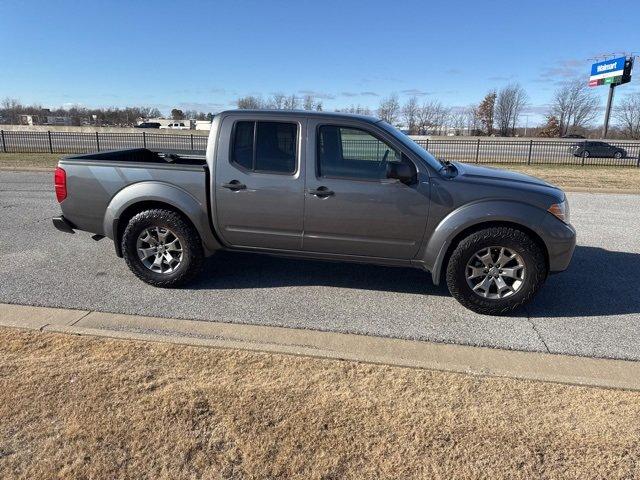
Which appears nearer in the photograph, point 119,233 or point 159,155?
point 119,233

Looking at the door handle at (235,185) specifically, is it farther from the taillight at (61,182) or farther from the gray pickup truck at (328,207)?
the taillight at (61,182)

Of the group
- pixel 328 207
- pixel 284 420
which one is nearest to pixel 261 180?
pixel 328 207

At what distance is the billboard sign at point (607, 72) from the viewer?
52.2 meters

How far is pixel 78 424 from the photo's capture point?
2.56 meters

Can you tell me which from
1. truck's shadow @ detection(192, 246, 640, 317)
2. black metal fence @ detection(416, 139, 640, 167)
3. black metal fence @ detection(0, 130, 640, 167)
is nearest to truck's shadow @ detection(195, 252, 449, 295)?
truck's shadow @ detection(192, 246, 640, 317)

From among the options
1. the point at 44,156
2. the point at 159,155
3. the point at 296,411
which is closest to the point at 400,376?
the point at 296,411

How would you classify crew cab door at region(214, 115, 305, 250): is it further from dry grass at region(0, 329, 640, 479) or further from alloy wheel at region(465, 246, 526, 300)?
alloy wheel at region(465, 246, 526, 300)

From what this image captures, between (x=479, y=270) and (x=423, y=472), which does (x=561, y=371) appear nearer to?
(x=479, y=270)

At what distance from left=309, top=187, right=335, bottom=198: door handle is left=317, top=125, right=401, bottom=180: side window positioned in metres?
0.14

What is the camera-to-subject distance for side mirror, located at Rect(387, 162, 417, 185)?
163 inches

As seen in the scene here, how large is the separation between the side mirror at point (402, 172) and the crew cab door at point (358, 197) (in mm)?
49

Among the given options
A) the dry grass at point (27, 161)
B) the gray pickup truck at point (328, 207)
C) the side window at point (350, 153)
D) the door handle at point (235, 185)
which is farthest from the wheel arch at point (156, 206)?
the dry grass at point (27, 161)

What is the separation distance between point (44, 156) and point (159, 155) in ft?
54.1

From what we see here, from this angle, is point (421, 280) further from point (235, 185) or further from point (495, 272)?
point (235, 185)
